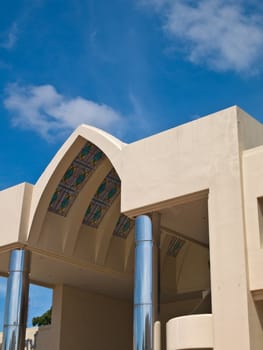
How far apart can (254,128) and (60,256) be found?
7.57 m

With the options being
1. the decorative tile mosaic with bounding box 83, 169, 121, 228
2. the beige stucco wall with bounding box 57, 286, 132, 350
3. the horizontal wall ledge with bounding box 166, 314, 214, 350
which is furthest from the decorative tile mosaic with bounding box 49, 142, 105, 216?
the horizontal wall ledge with bounding box 166, 314, 214, 350

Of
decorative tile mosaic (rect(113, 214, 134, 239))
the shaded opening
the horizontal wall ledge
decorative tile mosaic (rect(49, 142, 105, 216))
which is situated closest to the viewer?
the horizontal wall ledge

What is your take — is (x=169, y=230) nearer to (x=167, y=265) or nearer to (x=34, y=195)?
(x=34, y=195)

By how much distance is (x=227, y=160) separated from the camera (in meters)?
12.7

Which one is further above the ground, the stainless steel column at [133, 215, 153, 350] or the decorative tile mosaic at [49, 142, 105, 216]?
the decorative tile mosaic at [49, 142, 105, 216]

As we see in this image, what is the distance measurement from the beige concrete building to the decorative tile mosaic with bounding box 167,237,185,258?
0.05m

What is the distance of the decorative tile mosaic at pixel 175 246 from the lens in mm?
21688

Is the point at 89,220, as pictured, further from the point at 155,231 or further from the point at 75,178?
the point at 155,231

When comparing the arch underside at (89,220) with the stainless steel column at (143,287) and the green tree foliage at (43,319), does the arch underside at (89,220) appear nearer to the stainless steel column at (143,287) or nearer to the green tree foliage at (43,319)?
the stainless steel column at (143,287)

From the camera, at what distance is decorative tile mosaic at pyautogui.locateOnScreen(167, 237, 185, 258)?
71.2ft

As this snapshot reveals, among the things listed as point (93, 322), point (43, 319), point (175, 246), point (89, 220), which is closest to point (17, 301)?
point (89, 220)

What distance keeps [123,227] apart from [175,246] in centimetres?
294

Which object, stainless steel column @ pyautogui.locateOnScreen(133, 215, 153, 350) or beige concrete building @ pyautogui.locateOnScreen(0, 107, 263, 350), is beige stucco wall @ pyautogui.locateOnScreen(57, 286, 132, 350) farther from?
stainless steel column @ pyautogui.locateOnScreen(133, 215, 153, 350)

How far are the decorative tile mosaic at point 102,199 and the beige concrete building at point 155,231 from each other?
35mm
